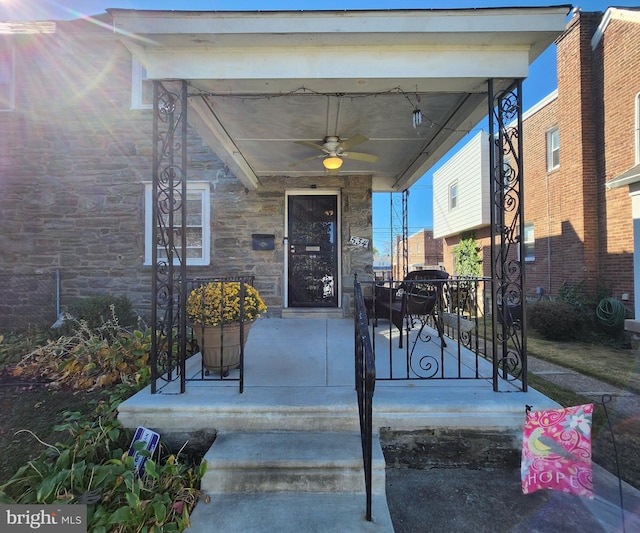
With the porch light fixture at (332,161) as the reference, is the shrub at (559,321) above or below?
below

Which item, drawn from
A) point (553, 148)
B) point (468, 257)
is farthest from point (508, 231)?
point (468, 257)

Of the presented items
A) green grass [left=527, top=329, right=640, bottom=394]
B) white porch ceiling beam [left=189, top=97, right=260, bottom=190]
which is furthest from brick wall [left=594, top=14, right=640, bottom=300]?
white porch ceiling beam [left=189, top=97, right=260, bottom=190]

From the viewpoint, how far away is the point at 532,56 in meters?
2.59

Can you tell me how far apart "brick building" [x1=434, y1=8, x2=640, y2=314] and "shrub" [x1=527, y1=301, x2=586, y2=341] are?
3.25 ft

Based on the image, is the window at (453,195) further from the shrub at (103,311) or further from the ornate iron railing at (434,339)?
the shrub at (103,311)

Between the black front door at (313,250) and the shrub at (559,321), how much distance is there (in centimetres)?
435

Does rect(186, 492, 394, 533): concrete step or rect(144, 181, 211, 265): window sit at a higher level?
rect(144, 181, 211, 265): window

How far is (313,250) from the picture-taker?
577 cm

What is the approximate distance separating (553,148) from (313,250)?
299 inches

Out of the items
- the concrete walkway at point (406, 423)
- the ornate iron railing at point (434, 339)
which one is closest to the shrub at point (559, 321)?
the ornate iron railing at point (434, 339)

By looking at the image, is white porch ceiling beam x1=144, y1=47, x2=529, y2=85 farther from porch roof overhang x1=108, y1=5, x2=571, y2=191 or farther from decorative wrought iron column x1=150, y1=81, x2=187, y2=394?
decorative wrought iron column x1=150, y1=81, x2=187, y2=394

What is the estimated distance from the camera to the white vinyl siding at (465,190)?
10.8 m

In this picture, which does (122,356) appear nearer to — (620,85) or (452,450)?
(452,450)

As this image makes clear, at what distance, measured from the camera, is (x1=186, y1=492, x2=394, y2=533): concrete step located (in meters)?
1.59
